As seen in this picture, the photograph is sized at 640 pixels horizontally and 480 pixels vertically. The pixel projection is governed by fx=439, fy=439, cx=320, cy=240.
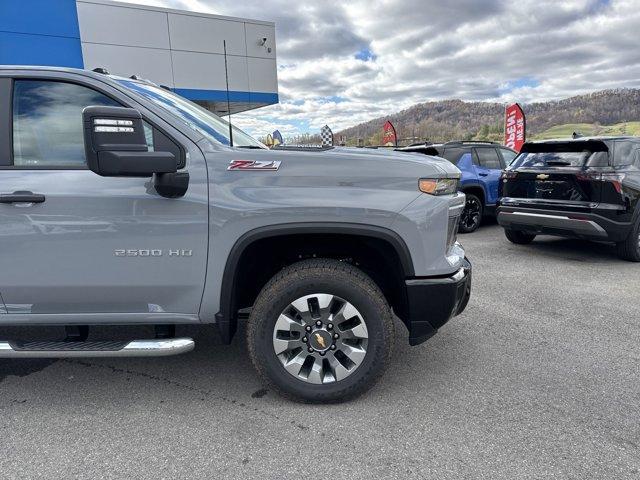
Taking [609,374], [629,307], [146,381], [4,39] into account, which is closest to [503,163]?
[629,307]

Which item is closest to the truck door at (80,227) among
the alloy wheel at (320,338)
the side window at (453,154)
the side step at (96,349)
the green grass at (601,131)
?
the side step at (96,349)

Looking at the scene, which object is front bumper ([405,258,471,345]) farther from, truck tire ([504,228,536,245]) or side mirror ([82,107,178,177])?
truck tire ([504,228,536,245])

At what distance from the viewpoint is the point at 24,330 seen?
3.77 meters

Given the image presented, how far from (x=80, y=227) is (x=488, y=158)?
8.19m

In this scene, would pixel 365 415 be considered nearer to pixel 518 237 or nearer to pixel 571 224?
pixel 571 224

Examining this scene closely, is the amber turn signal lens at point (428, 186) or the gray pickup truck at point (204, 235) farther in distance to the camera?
the amber turn signal lens at point (428, 186)

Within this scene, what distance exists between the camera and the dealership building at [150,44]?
1323 cm

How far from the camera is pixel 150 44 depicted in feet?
51.9

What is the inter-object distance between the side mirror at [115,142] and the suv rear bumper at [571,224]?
5.63 m

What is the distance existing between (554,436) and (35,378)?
339 centimetres

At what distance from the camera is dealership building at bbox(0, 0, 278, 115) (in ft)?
43.4

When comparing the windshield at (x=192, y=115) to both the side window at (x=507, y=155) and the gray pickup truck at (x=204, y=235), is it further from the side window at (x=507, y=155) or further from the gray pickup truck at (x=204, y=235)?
the side window at (x=507, y=155)

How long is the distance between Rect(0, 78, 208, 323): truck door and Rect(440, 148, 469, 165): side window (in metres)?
6.79

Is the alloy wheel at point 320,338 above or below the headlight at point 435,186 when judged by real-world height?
below
